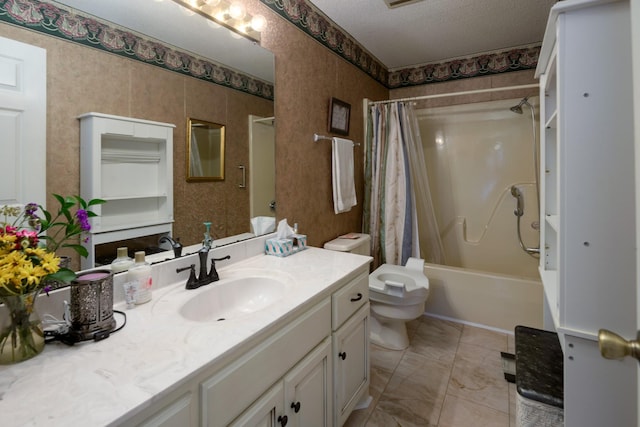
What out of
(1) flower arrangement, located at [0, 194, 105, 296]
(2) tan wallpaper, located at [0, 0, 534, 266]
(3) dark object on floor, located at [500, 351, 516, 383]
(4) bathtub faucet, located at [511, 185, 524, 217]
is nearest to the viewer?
(1) flower arrangement, located at [0, 194, 105, 296]

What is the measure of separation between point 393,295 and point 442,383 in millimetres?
550

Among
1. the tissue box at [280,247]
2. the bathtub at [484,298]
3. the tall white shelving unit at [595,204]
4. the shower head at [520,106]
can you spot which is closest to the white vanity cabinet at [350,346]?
the tissue box at [280,247]

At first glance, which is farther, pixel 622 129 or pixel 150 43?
pixel 150 43

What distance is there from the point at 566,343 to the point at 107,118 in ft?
5.12

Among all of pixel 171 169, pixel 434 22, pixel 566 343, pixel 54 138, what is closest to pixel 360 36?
pixel 434 22

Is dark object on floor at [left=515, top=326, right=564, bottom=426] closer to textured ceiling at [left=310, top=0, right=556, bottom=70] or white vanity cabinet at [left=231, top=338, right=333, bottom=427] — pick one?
white vanity cabinet at [left=231, top=338, right=333, bottom=427]

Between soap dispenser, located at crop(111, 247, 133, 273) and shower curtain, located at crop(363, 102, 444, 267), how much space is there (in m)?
1.94

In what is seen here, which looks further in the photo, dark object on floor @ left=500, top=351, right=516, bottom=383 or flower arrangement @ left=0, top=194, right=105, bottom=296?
dark object on floor @ left=500, top=351, right=516, bottom=383

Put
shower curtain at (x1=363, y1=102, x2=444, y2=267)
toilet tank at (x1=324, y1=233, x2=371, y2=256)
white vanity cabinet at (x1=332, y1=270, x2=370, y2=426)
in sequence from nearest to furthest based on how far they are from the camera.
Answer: white vanity cabinet at (x1=332, y1=270, x2=370, y2=426)
toilet tank at (x1=324, y1=233, x2=371, y2=256)
shower curtain at (x1=363, y1=102, x2=444, y2=267)

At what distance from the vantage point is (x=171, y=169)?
1.27m

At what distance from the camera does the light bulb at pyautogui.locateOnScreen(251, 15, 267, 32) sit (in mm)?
1604

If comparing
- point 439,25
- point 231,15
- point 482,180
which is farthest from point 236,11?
point 482,180

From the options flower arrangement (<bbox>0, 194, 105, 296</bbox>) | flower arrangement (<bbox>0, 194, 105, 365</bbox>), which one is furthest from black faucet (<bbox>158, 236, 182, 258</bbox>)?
flower arrangement (<bbox>0, 194, 105, 365</bbox>)

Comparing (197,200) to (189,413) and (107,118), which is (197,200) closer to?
A: (107,118)
